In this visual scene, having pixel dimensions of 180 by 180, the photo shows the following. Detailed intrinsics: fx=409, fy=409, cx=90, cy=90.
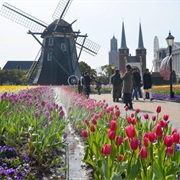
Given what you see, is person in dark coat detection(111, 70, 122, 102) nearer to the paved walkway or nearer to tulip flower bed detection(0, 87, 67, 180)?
the paved walkway

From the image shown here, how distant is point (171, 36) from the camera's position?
21.7 meters

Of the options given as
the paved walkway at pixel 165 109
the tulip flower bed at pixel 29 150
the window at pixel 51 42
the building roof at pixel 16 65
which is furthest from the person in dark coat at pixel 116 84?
the building roof at pixel 16 65

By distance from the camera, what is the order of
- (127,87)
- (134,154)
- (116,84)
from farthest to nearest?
(116,84)
(127,87)
(134,154)

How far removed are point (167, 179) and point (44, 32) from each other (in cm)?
4558

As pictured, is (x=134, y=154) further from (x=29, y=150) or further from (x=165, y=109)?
(x=165, y=109)

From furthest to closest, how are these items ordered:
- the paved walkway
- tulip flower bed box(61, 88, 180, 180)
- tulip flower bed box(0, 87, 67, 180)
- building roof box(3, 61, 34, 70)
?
building roof box(3, 61, 34, 70) < the paved walkway < tulip flower bed box(0, 87, 67, 180) < tulip flower bed box(61, 88, 180, 180)

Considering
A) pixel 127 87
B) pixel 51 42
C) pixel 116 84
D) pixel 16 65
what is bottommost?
pixel 127 87

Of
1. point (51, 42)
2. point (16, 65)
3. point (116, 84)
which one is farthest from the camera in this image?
point (16, 65)

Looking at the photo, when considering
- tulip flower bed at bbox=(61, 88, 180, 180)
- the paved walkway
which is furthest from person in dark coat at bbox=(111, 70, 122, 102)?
tulip flower bed at bbox=(61, 88, 180, 180)

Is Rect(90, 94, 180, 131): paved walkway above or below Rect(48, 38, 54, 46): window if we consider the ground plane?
below

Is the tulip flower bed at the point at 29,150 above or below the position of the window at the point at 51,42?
below

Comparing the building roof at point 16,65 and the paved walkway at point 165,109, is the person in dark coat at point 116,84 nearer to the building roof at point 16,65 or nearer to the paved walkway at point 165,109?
the paved walkway at point 165,109

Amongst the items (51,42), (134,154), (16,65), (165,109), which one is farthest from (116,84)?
(16,65)

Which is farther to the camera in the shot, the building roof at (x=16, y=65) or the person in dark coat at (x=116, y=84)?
the building roof at (x=16, y=65)
